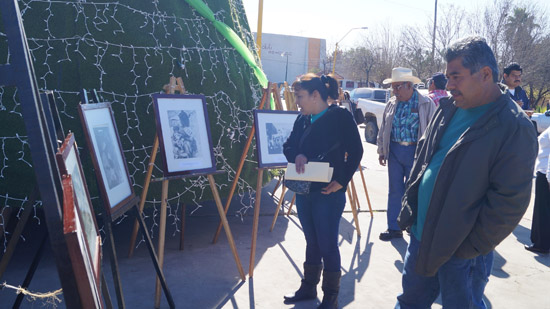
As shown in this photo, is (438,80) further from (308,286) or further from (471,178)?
(471,178)

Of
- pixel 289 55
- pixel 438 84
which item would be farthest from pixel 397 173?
pixel 289 55

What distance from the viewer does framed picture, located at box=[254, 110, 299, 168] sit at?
4.61 meters

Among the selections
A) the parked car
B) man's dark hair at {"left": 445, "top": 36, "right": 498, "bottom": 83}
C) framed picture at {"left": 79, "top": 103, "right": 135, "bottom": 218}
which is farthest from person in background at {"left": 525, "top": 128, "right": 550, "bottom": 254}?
the parked car

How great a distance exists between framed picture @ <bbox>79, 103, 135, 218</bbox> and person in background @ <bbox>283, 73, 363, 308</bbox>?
4.20 ft

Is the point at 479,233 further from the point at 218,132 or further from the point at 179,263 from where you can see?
the point at 218,132

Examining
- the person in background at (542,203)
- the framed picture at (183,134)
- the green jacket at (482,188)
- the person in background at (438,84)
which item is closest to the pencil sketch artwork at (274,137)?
the framed picture at (183,134)

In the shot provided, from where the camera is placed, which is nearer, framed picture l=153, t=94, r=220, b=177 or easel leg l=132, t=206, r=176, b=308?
easel leg l=132, t=206, r=176, b=308

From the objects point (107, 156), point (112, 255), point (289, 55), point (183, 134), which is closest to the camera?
point (112, 255)

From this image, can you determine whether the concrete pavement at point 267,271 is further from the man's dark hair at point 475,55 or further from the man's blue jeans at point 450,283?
the man's dark hair at point 475,55

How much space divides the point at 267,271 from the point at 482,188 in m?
2.73

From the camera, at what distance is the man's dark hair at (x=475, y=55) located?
7.25 feet

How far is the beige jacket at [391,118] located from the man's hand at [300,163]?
7.19 feet

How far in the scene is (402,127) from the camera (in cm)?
527

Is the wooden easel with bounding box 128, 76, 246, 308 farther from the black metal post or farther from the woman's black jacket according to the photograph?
the black metal post
